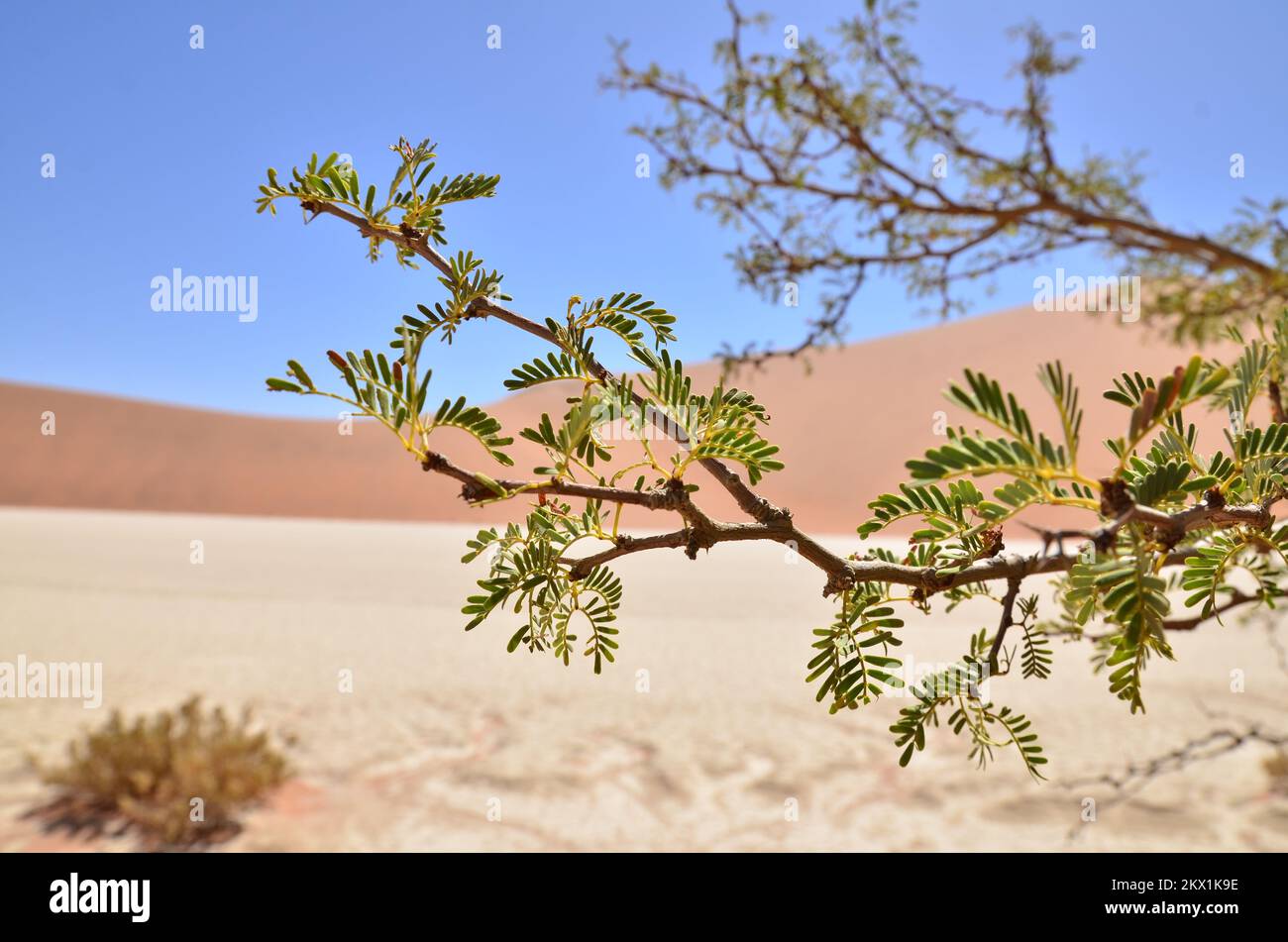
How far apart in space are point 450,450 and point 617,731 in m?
26.2

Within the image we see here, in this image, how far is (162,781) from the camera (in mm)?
6531

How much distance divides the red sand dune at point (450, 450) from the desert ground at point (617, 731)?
2180 centimetres

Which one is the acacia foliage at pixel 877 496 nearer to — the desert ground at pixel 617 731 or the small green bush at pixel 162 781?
the desert ground at pixel 617 731

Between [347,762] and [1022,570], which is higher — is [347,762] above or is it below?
below

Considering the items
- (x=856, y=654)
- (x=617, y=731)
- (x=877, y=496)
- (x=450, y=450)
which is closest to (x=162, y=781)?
(x=617, y=731)

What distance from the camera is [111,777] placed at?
642cm

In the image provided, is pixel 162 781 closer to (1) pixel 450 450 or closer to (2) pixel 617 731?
(2) pixel 617 731

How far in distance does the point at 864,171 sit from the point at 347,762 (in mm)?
6873

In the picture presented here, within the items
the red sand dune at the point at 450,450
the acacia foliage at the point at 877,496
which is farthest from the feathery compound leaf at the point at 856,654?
the red sand dune at the point at 450,450

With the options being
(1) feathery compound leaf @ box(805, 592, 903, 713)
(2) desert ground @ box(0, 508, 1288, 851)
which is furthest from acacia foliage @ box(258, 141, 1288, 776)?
(2) desert ground @ box(0, 508, 1288, 851)

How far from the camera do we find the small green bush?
622 centimetres
